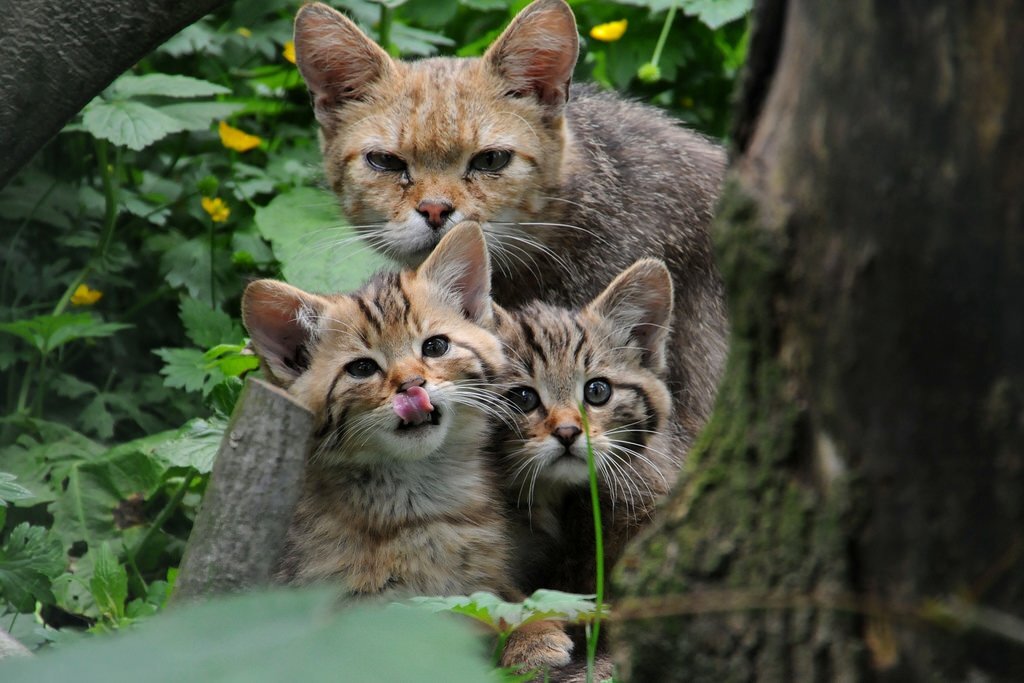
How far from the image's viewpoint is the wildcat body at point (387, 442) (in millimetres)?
3309

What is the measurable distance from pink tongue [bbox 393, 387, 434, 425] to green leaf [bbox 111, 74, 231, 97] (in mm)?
2496

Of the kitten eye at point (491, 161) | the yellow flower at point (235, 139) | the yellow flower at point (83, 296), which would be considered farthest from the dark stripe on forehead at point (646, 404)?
the yellow flower at point (235, 139)

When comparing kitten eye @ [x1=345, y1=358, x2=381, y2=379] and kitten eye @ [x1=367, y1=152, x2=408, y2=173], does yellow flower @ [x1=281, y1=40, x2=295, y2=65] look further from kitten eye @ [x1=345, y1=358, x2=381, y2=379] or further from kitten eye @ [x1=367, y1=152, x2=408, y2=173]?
kitten eye @ [x1=345, y1=358, x2=381, y2=379]

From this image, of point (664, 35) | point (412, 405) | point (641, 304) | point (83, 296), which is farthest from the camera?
point (664, 35)

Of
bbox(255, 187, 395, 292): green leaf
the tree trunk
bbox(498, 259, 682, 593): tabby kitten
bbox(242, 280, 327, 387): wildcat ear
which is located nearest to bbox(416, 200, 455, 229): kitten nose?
bbox(255, 187, 395, 292): green leaf

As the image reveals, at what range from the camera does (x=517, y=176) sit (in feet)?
15.1

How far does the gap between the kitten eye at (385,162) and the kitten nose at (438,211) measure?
30 cm

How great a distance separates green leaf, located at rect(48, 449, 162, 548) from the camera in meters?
4.49

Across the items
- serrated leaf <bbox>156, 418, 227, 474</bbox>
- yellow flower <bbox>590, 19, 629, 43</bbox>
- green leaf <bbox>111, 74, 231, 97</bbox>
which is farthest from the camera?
yellow flower <bbox>590, 19, 629, 43</bbox>

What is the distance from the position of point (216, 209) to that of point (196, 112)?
446 mm

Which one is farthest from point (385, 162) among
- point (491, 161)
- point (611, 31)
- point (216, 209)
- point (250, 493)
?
point (250, 493)

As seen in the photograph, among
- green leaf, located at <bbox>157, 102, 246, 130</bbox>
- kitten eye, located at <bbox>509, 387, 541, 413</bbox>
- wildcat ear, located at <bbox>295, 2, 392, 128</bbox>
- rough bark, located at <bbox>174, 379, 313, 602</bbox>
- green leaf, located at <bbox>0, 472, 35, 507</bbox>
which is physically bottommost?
green leaf, located at <bbox>0, 472, 35, 507</bbox>

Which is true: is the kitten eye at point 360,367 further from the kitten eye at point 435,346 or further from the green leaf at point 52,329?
the green leaf at point 52,329

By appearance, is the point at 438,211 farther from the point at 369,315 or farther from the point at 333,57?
the point at 369,315
